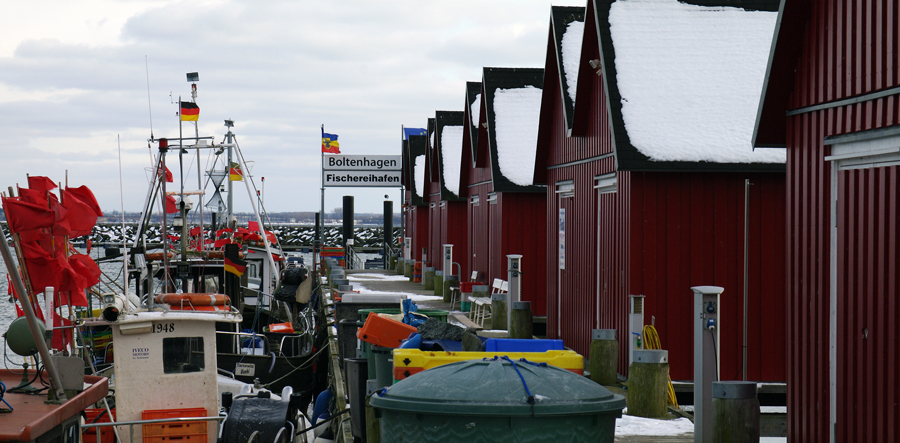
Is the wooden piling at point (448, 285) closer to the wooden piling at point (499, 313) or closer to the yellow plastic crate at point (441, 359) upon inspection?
the wooden piling at point (499, 313)

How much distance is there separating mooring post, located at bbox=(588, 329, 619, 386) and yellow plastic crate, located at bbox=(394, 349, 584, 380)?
3.38m

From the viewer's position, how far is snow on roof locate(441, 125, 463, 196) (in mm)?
29344

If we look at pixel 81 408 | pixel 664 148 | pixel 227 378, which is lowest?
pixel 227 378

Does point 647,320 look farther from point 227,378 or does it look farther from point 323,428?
point 227,378

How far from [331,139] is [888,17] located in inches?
1368

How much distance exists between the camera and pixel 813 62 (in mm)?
7945

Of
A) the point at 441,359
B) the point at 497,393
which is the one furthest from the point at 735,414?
the point at 497,393

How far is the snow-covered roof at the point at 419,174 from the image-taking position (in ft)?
131

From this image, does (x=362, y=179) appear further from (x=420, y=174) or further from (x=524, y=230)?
(x=524, y=230)

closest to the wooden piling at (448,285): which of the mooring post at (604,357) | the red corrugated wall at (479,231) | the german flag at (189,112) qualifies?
the red corrugated wall at (479,231)

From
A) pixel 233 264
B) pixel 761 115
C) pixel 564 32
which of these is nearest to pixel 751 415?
pixel 761 115

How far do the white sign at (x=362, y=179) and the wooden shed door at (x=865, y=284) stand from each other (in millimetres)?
29195

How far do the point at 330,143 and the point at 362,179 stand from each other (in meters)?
4.76

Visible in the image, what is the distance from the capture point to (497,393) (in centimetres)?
529
